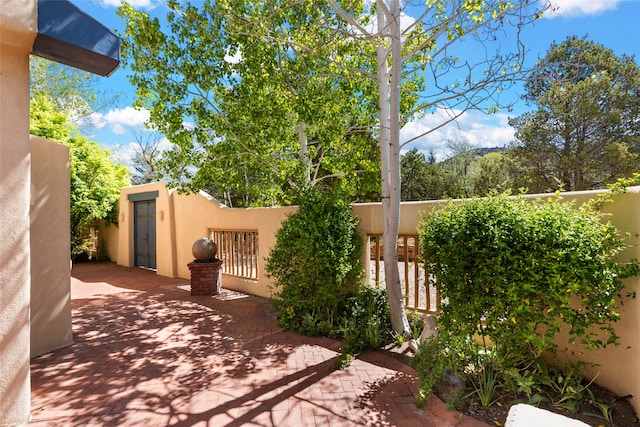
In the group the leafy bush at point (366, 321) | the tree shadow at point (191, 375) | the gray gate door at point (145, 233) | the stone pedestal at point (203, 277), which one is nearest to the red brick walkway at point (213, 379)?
the tree shadow at point (191, 375)

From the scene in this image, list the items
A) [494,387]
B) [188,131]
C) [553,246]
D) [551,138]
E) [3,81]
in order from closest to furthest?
[3,81] < [553,246] < [494,387] < [188,131] < [551,138]

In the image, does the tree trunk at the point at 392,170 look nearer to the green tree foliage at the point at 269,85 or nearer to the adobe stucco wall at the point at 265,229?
the green tree foliage at the point at 269,85

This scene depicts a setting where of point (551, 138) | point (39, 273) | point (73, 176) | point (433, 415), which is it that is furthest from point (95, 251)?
point (551, 138)

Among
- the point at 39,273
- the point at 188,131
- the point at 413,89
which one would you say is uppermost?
the point at 413,89

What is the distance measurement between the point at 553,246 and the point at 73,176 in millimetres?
14133

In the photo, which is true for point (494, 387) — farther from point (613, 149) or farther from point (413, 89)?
point (613, 149)

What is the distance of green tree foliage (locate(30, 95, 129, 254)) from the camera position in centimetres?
1179

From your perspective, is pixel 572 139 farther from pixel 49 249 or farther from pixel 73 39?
pixel 49 249

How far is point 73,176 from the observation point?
12125 mm

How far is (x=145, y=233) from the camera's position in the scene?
12.2 m

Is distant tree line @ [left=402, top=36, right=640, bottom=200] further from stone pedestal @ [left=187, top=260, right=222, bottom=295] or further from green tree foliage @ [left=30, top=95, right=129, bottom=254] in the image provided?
green tree foliage @ [left=30, top=95, right=129, bottom=254]

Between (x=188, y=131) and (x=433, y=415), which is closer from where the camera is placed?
(x=433, y=415)

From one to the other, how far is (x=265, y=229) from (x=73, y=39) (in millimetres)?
5060

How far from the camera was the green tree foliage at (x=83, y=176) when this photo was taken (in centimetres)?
1179
